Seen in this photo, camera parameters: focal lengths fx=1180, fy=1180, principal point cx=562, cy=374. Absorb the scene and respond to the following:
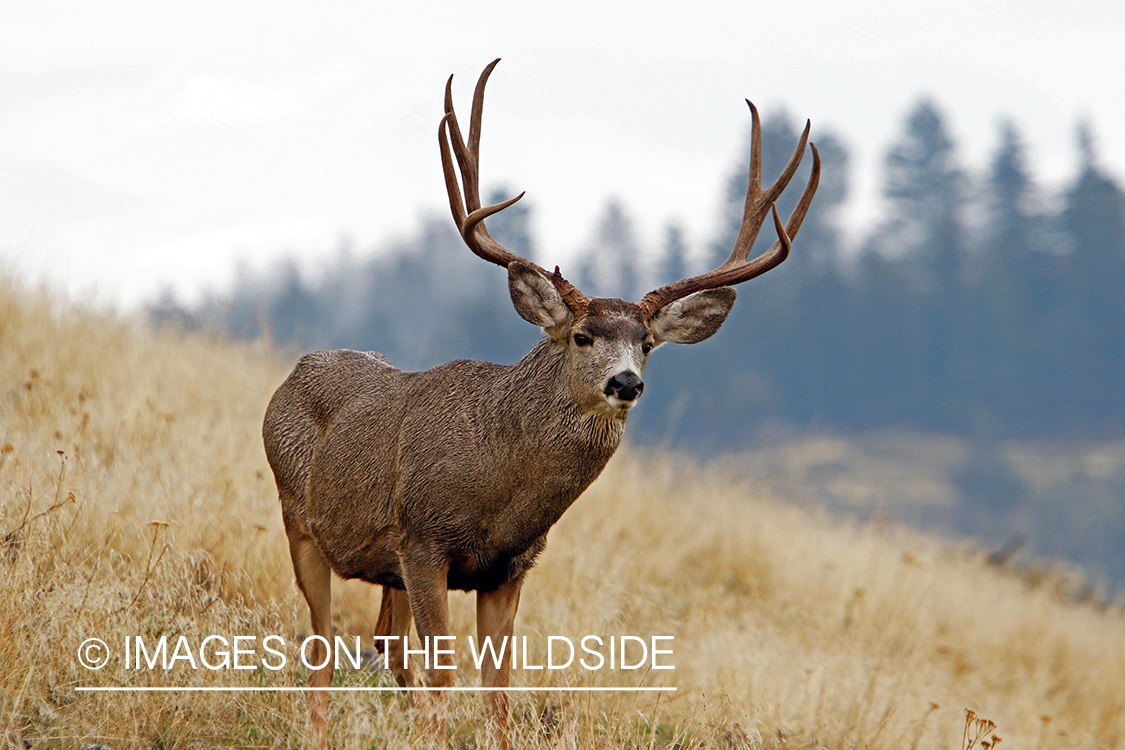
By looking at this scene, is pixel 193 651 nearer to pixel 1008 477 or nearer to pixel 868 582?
pixel 868 582

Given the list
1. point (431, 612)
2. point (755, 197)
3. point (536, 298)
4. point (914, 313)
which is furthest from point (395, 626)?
point (914, 313)

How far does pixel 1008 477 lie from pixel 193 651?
65639 mm

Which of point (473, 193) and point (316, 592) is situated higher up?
point (473, 193)

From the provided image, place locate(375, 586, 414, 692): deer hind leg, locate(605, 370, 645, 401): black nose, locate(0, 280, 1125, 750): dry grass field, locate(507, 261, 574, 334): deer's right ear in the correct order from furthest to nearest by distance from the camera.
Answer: locate(375, 586, 414, 692): deer hind leg
locate(0, 280, 1125, 750): dry grass field
locate(507, 261, 574, 334): deer's right ear
locate(605, 370, 645, 401): black nose

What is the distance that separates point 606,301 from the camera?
4727 mm

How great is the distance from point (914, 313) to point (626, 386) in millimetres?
75571

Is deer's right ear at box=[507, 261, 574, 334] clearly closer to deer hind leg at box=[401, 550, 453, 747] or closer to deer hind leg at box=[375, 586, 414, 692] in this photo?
deer hind leg at box=[401, 550, 453, 747]

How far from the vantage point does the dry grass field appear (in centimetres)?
479

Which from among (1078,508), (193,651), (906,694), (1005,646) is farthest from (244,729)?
(1078,508)

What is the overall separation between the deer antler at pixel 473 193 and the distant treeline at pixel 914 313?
6304cm

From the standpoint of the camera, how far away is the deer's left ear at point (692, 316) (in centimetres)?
485

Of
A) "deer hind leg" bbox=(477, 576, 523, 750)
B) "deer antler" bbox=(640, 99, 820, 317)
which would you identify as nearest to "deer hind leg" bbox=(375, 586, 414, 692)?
"deer hind leg" bbox=(477, 576, 523, 750)

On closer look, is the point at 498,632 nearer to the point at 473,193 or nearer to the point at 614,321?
the point at 614,321

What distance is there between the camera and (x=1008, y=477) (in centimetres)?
6512
